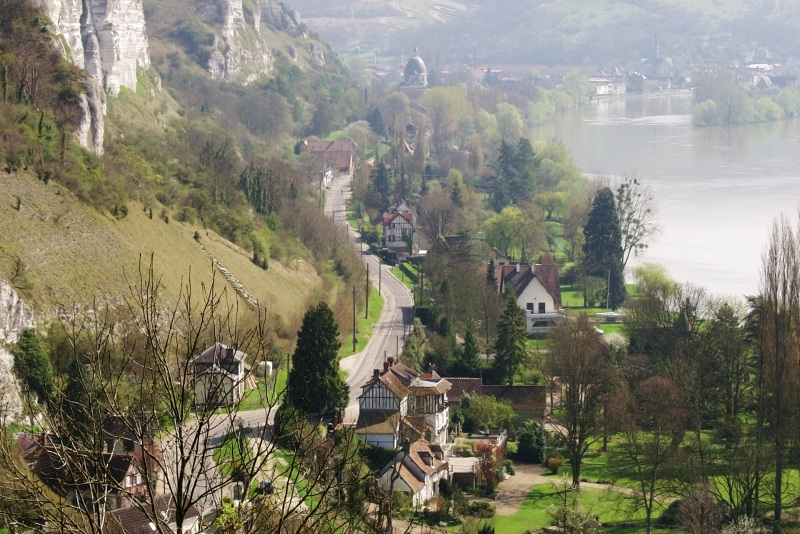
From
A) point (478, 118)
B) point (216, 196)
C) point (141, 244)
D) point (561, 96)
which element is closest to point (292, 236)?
point (216, 196)

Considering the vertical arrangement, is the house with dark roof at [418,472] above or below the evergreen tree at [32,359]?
below


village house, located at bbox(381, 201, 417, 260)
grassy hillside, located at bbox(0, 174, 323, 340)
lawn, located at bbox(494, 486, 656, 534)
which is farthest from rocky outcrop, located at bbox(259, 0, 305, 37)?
lawn, located at bbox(494, 486, 656, 534)

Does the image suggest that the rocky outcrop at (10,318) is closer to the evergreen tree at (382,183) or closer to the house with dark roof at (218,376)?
the house with dark roof at (218,376)

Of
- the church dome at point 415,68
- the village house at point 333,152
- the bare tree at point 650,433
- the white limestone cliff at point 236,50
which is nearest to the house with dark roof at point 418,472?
the bare tree at point 650,433

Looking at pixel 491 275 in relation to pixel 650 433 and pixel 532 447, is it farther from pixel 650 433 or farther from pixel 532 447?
pixel 532 447

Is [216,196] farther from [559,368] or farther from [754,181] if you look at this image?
[754,181]

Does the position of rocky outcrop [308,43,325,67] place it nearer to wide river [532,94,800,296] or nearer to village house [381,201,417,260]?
wide river [532,94,800,296]
